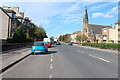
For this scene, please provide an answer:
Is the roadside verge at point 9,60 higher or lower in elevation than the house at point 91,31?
lower

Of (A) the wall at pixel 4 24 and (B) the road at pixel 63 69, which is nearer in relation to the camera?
(B) the road at pixel 63 69

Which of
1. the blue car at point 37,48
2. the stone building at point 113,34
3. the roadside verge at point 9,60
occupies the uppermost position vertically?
the stone building at point 113,34

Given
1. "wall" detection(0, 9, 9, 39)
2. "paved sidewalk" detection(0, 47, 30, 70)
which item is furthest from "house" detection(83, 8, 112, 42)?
"paved sidewalk" detection(0, 47, 30, 70)

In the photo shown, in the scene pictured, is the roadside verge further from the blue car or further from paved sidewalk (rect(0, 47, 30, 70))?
the blue car

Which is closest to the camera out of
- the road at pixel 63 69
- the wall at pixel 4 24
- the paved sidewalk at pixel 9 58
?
the road at pixel 63 69

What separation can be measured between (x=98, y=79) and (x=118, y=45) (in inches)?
903

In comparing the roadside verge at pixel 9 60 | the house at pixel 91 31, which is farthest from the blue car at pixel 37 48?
the house at pixel 91 31

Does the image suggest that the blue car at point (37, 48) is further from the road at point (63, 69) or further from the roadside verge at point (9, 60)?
the road at point (63, 69)

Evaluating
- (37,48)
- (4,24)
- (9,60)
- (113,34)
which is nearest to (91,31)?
(113,34)

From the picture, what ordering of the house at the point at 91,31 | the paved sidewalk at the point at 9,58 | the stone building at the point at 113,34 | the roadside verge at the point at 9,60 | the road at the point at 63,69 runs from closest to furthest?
the road at the point at 63,69 → the roadside verge at the point at 9,60 → the paved sidewalk at the point at 9,58 → the stone building at the point at 113,34 → the house at the point at 91,31

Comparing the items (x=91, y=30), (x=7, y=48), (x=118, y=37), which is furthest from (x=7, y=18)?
(x=91, y=30)

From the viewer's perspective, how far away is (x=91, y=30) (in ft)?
320

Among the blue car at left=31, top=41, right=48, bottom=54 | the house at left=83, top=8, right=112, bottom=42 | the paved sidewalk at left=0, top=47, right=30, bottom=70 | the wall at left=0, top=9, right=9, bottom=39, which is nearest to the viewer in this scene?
the paved sidewalk at left=0, top=47, right=30, bottom=70

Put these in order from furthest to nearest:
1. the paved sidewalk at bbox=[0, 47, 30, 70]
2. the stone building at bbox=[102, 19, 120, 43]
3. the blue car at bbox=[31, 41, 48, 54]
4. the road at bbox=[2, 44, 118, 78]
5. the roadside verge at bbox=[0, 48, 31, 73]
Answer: the stone building at bbox=[102, 19, 120, 43], the blue car at bbox=[31, 41, 48, 54], the paved sidewalk at bbox=[0, 47, 30, 70], the roadside verge at bbox=[0, 48, 31, 73], the road at bbox=[2, 44, 118, 78]
